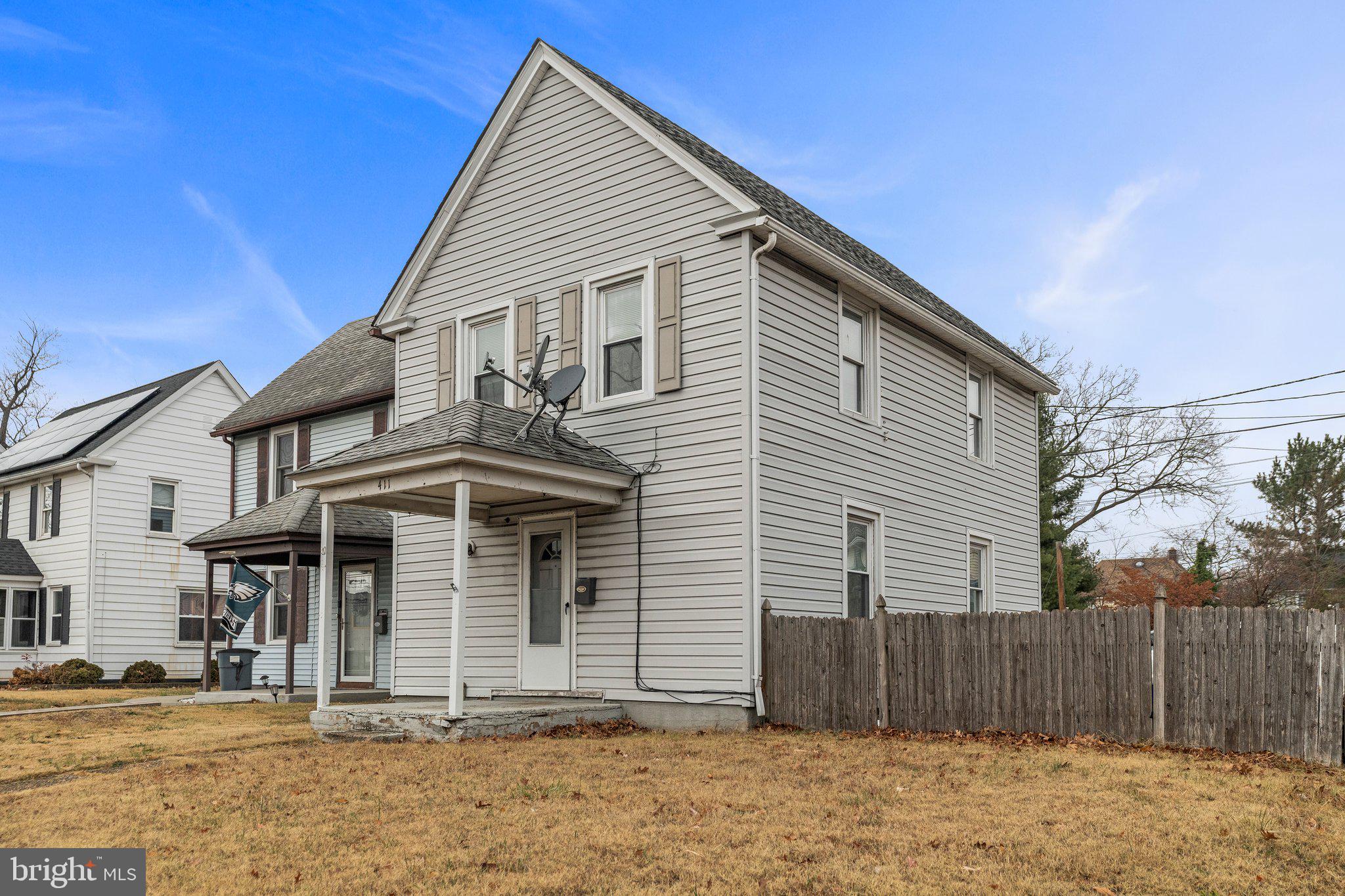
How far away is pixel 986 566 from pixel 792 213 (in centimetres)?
676

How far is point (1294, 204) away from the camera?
20391mm

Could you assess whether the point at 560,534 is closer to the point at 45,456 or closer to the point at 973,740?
Answer: the point at 973,740

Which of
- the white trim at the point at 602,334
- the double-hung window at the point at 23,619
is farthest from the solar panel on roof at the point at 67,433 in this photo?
the white trim at the point at 602,334

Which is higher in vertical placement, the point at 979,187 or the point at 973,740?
the point at 979,187

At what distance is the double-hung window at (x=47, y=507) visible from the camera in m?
26.8

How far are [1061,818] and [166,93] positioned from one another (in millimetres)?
21618

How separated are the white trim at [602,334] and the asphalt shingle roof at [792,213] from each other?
156 centimetres

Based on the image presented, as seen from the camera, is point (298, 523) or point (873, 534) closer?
point (873, 534)

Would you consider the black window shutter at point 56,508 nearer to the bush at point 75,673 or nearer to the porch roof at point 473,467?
the bush at point 75,673

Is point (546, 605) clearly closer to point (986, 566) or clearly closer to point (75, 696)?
point (986, 566)

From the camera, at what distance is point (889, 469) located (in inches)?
575

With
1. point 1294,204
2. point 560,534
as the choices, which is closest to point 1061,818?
point 560,534

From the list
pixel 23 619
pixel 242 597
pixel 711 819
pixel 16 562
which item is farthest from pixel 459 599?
pixel 23 619

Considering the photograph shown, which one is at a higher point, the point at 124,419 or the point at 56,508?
the point at 124,419
